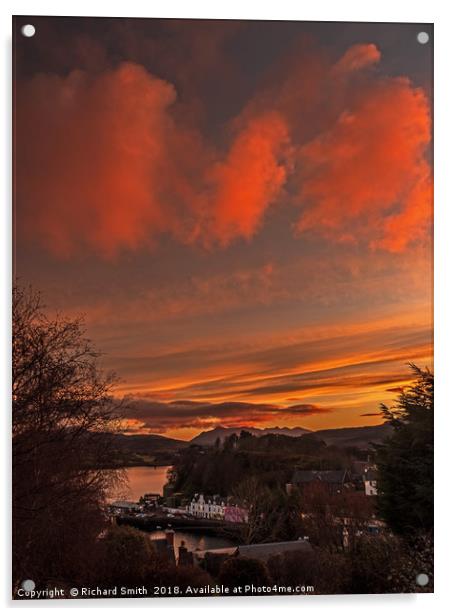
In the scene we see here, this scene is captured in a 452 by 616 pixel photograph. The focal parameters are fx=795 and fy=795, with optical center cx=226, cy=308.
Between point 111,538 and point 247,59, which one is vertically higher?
point 247,59

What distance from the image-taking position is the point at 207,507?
3951mm

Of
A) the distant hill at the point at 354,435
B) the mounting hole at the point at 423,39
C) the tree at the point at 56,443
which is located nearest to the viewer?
the tree at the point at 56,443

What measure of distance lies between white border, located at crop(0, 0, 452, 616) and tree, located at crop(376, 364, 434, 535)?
0.06 metres

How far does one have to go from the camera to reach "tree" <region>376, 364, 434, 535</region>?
3.99 meters

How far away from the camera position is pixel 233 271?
407cm

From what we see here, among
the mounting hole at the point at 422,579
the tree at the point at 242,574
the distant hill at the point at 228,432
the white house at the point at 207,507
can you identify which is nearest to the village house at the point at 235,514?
the white house at the point at 207,507

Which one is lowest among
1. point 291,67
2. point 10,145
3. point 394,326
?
point 394,326

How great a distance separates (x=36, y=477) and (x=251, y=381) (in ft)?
3.78

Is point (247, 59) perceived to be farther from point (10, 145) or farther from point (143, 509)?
point (143, 509)

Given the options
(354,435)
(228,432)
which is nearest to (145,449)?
(228,432)

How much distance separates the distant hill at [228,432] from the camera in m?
3.99

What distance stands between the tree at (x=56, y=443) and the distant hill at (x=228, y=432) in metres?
0.44
